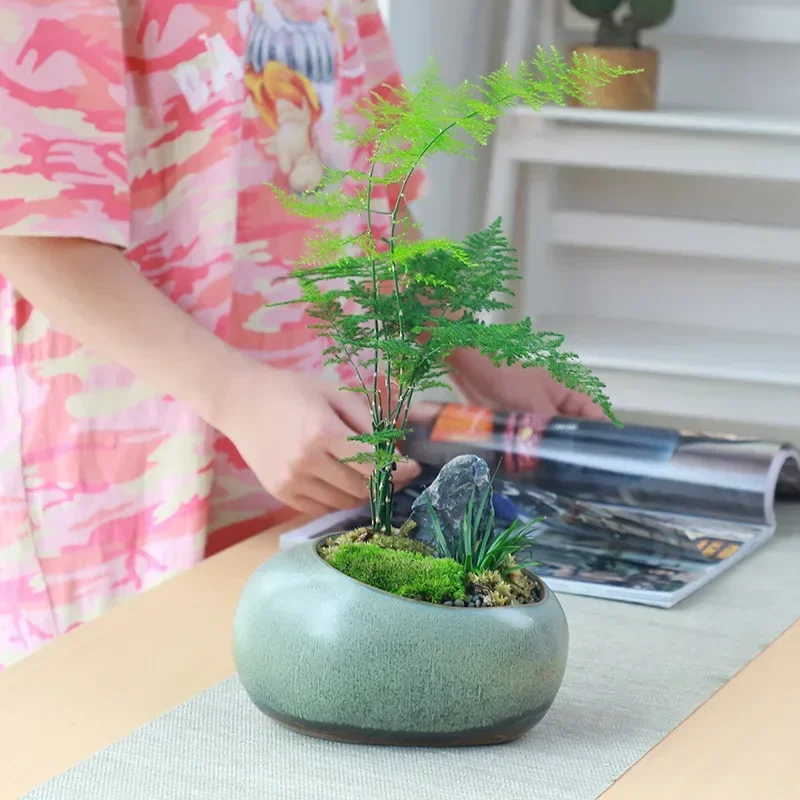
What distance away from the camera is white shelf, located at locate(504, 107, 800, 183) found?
181cm

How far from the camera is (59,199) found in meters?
0.83

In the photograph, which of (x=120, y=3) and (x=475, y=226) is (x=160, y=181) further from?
(x=475, y=226)

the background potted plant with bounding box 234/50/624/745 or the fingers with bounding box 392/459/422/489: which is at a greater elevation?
the background potted plant with bounding box 234/50/624/745

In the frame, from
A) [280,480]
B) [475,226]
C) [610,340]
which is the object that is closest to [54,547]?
[280,480]

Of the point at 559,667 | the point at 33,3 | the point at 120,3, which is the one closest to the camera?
the point at 559,667

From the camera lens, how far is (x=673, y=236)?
6.57 ft

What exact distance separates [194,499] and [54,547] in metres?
0.12

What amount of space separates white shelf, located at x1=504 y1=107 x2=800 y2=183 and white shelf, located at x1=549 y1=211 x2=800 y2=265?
108 mm

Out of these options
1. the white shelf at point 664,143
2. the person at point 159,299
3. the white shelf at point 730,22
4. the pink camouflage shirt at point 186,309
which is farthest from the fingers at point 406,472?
the white shelf at point 730,22

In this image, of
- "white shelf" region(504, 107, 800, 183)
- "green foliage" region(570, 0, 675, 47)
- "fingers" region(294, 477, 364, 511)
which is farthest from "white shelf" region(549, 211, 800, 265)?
"fingers" region(294, 477, 364, 511)

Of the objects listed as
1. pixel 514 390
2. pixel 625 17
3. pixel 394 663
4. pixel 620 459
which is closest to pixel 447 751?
pixel 394 663

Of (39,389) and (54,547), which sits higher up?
(39,389)

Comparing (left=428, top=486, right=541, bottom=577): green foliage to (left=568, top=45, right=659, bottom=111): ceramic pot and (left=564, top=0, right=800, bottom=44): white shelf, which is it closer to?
(left=568, top=45, right=659, bottom=111): ceramic pot

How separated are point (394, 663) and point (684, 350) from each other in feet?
4.65
